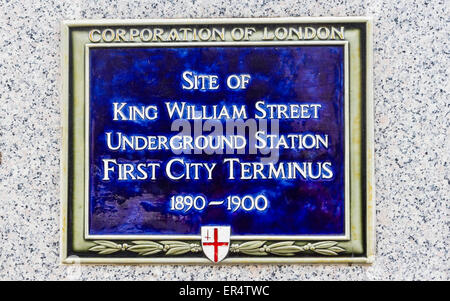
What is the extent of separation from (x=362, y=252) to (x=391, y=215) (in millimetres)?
261

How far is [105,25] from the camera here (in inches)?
117

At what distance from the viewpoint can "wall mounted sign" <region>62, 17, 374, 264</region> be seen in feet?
9.57

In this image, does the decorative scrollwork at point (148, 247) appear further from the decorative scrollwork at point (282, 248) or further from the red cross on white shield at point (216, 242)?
the decorative scrollwork at point (282, 248)

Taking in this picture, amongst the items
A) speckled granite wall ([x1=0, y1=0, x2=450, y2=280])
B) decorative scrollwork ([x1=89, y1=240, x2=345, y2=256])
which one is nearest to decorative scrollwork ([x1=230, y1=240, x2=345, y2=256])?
decorative scrollwork ([x1=89, y1=240, x2=345, y2=256])

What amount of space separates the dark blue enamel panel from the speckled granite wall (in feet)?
0.74

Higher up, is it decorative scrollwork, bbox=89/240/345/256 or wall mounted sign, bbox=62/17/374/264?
wall mounted sign, bbox=62/17/374/264

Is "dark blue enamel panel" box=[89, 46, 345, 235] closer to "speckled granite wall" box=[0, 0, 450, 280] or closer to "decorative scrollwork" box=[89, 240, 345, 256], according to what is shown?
"decorative scrollwork" box=[89, 240, 345, 256]

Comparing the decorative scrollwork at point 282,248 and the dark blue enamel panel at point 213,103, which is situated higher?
the dark blue enamel panel at point 213,103

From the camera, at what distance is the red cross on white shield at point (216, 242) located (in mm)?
2928

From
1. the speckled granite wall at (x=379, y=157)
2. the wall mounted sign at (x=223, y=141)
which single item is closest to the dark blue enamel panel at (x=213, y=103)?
the wall mounted sign at (x=223, y=141)

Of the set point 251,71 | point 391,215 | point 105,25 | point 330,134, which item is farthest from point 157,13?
point 391,215

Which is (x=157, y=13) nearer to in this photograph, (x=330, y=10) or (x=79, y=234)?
(x=330, y=10)

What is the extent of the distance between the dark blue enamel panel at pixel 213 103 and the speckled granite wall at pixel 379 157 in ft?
0.74

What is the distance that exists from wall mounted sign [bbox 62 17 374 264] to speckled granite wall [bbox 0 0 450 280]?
92 mm
